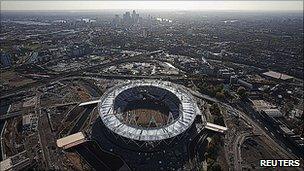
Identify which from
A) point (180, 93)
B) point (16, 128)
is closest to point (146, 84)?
point (180, 93)

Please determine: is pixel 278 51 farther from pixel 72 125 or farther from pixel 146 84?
pixel 72 125

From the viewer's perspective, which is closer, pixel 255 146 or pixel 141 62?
pixel 255 146

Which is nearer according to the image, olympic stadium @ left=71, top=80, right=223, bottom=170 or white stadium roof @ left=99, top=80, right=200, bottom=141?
olympic stadium @ left=71, top=80, right=223, bottom=170

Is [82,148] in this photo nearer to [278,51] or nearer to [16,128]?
[16,128]

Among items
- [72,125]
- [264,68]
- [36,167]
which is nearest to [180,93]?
[72,125]

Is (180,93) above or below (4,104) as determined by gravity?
above

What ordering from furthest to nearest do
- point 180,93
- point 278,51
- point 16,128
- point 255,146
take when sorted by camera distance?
point 278,51, point 180,93, point 16,128, point 255,146

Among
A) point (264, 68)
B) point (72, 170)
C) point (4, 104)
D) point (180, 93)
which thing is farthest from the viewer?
point (264, 68)

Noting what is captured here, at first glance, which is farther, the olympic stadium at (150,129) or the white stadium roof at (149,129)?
the white stadium roof at (149,129)
